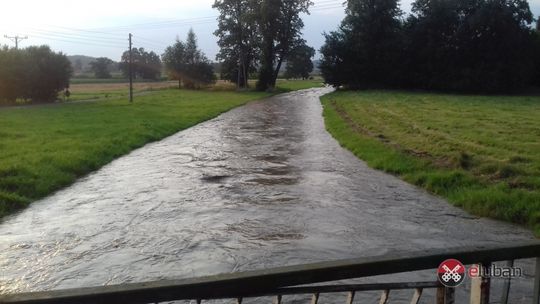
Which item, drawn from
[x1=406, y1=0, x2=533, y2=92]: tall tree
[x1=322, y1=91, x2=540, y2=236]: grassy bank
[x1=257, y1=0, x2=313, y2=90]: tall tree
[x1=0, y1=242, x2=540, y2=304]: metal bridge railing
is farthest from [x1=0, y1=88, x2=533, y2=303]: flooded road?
[x1=257, y1=0, x2=313, y2=90]: tall tree

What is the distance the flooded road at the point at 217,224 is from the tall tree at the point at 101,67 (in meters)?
112

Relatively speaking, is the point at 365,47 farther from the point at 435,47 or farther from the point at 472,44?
the point at 472,44

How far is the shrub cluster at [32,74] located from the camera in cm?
4188

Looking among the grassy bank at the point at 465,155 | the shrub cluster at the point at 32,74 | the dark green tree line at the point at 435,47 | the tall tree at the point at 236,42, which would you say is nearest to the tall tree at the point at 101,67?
the tall tree at the point at 236,42

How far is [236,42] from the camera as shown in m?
71.4

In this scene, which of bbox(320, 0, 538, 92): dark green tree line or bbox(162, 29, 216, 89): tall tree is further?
bbox(162, 29, 216, 89): tall tree

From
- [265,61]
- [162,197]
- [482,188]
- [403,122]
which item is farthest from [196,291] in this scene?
[265,61]

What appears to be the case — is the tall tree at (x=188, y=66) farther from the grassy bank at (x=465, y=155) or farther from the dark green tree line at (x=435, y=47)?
the grassy bank at (x=465, y=155)

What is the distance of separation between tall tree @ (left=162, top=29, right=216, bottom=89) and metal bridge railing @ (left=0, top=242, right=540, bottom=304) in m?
74.1

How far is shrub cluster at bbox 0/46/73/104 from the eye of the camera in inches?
1649

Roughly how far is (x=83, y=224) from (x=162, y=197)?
214 cm

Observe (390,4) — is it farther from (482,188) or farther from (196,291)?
(196,291)

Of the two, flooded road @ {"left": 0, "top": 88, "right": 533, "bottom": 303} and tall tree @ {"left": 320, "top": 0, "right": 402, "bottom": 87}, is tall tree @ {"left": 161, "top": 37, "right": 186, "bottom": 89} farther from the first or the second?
flooded road @ {"left": 0, "top": 88, "right": 533, "bottom": 303}

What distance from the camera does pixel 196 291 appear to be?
264 cm
